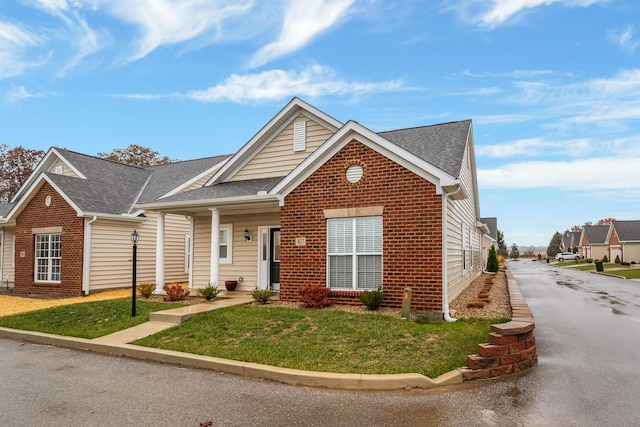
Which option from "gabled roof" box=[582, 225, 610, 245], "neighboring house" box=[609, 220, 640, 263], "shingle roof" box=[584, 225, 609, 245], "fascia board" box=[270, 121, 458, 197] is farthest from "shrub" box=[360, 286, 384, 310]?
"shingle roof" box=[584, 225, 609, 245]

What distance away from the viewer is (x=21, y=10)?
44.6 feet

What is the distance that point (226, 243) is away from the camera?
1538cm

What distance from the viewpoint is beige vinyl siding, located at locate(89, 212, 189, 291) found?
55.6 ft

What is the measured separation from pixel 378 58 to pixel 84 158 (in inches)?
622

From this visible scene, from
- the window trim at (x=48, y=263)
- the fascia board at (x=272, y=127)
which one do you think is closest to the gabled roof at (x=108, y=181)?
the window trim at (x=48, y=263)

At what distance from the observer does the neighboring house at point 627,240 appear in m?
50.2

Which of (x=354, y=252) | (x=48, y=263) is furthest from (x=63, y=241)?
(x=354, y=252)

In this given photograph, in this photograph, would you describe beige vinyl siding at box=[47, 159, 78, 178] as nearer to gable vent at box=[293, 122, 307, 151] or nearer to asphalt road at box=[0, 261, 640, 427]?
gable vent at box=[293, 122, 307, 151]

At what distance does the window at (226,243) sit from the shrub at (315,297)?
201 inches

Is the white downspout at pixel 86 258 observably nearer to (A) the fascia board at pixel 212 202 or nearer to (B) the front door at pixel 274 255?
(A) the fascia board at pixel 212 202

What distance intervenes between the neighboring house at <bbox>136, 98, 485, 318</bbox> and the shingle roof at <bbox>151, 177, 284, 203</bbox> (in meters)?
0.06

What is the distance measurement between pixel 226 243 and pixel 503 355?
11102 mm

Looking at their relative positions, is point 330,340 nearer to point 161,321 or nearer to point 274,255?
point 161,321

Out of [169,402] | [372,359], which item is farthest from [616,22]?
[169,402]
